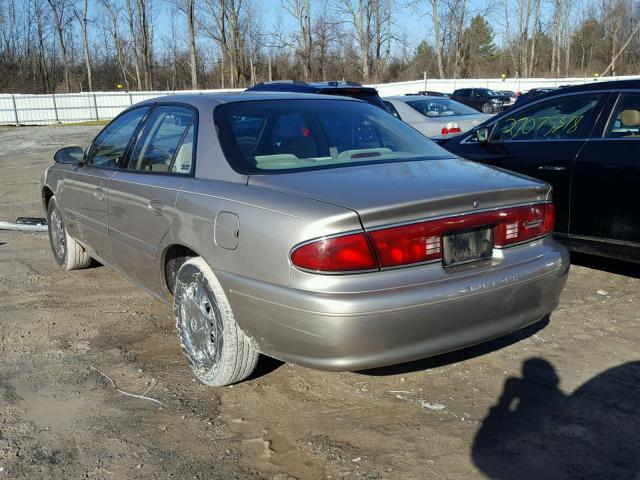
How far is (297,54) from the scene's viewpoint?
193ft

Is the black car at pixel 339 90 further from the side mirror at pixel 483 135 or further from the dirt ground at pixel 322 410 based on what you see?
the dirt ground at pixel 322 410

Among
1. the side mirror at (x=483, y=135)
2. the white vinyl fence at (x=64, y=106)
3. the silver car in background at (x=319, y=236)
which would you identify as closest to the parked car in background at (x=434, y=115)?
the side mirror at (x=483, y=135)

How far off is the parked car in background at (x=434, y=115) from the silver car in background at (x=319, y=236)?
710cm

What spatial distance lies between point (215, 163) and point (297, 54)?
190 feet

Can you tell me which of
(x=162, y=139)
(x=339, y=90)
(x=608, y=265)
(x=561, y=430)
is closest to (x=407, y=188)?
(x=561, y=430)

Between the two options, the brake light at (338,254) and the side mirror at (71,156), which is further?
the side mirror at (71,156)

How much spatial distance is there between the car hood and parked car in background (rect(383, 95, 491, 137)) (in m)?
7.52

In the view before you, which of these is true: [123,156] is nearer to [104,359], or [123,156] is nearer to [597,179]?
[104,359]

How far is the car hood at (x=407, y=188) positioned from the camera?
2.74m

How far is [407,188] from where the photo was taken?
9.50ft

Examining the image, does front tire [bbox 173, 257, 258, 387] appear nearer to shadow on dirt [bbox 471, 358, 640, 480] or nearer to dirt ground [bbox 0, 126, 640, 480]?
dirt ground [bbox 0, 126, 640, 480]

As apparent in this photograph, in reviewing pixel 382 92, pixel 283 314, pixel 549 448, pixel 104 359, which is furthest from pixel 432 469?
pixel 382 92

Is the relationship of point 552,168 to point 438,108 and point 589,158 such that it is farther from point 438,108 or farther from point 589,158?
point 438,108

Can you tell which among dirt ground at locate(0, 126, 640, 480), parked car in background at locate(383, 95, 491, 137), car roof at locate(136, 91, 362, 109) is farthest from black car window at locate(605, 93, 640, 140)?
parked car in background at locate(383, 95, 491, 137)
